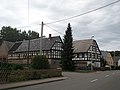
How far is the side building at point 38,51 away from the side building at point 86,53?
687cm

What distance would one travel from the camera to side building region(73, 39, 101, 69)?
219ft

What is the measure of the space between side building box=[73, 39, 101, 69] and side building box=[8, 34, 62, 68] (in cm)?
687

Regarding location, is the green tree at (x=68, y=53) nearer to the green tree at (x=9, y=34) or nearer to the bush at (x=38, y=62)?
the bush at (x=38, y=62)

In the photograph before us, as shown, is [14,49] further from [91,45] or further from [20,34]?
[20,34]

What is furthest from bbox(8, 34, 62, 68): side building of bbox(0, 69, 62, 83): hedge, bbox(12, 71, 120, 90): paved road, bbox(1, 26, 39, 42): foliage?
bbox(12, 71, 120, 90): paved road

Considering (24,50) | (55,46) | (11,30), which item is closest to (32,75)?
(55,46)

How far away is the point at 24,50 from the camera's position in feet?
223

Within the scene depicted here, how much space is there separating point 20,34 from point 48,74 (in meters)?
86.4

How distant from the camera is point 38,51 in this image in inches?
2475

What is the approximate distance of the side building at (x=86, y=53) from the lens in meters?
66.6

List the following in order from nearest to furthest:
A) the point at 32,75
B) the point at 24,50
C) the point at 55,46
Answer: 1. the point at 32,75
2. the point at 55,46
3. the point at 24,50

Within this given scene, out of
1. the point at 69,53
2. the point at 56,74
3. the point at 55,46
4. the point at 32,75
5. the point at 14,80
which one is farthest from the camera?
the point at 55,46

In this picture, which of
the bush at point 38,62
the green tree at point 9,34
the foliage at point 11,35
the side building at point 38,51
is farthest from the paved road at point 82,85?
the green tree at point 9,34

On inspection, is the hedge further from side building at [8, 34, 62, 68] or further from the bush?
side building at [8, 34, 62, 68]
